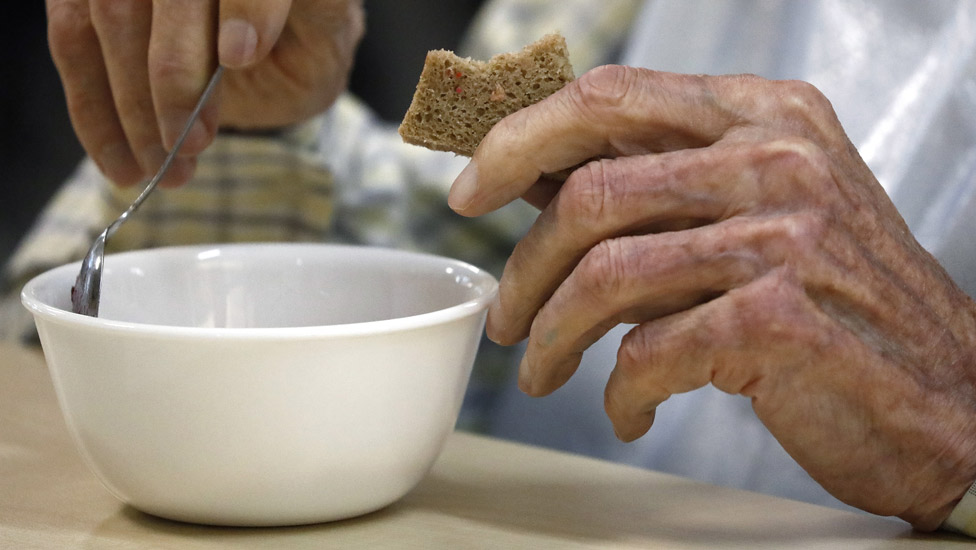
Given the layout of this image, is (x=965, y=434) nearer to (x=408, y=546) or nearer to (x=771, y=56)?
(x=408, y=546)

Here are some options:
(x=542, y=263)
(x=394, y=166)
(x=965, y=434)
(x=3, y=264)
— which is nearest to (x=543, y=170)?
(x=542, y=263)

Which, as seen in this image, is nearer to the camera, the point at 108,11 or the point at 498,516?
the point at 498,516

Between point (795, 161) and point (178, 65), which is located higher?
point (795, 161)

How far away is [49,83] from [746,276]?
1776 millimetres

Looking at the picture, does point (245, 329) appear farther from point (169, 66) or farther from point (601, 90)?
point (169, 66)

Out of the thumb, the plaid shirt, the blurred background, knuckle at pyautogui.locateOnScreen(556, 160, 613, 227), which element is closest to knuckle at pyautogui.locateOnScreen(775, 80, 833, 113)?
knuckle at pyautogui.locateOnScreen(556, 160, 613, 227)

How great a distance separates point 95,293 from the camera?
0.56 metres

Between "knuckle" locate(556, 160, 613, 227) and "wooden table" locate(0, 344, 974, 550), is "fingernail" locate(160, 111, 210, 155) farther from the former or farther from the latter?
"knuckle" locate(556, 160, 613, 227)

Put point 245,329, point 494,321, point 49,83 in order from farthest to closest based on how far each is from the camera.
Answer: point 49,83 → point 494,321 → point 245,329

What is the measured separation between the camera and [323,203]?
1.29m

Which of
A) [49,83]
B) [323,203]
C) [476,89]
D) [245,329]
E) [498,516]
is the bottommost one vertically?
[49,83]

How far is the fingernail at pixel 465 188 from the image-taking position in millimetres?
514

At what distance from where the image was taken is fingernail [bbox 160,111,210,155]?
751 mm

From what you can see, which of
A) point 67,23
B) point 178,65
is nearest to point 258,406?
point 178,65
